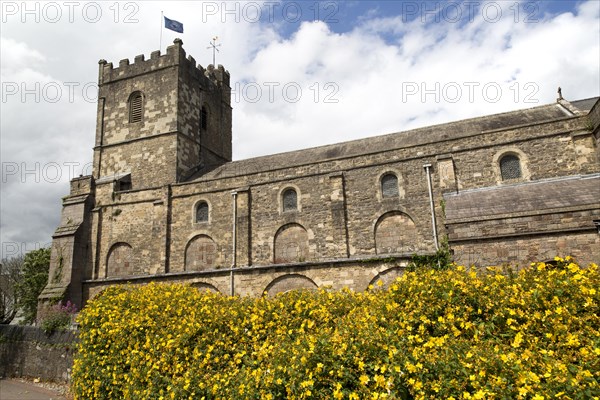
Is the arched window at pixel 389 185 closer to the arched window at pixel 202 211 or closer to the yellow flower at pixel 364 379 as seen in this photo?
the arched window at pixel 202 211

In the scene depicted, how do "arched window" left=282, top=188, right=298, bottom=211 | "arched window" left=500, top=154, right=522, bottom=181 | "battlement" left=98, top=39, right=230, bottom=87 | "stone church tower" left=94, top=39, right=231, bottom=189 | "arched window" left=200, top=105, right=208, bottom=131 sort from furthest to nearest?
"arched window" left=200, top=105, right=208, bottom=131 → "battlement" left=98, top=39, right=230, bottom=87 → "stone church tower" left=94, top=39, right=231, bottom=189 → "arched window" left=282, top=188, right=298, bottom=211 → "arched window" left=500, top=154, right=522, bottom=181

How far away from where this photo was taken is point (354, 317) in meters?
5.74

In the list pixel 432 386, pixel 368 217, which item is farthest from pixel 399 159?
pixel 432 386

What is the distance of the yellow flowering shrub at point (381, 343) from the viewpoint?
4023mm

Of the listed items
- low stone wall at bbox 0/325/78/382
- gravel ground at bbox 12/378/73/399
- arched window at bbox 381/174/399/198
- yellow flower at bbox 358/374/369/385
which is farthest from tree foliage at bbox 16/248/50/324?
yellow flower at bbox 358/374/369/385

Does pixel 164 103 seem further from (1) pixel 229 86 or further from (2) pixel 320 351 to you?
(2) pixel 320 351

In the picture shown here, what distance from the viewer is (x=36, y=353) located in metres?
13.9

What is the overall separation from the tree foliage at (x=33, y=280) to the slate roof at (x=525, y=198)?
31.2 metres

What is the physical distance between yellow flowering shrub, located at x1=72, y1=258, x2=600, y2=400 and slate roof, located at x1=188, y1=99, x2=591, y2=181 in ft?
48.7

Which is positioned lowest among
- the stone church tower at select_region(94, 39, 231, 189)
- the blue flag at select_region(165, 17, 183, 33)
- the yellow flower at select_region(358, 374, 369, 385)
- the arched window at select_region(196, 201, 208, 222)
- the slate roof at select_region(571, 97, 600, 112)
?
the yellow flower at select_region(358, 374, 369, 385)

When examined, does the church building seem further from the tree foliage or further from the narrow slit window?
the tree foliage

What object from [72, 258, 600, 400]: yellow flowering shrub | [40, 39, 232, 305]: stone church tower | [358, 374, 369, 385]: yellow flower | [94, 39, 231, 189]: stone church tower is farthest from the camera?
[94, 39, 231, 189]: stone church tower

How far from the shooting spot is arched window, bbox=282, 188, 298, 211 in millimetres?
21594

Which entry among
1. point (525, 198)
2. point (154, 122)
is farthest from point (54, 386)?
point (154, 122)
